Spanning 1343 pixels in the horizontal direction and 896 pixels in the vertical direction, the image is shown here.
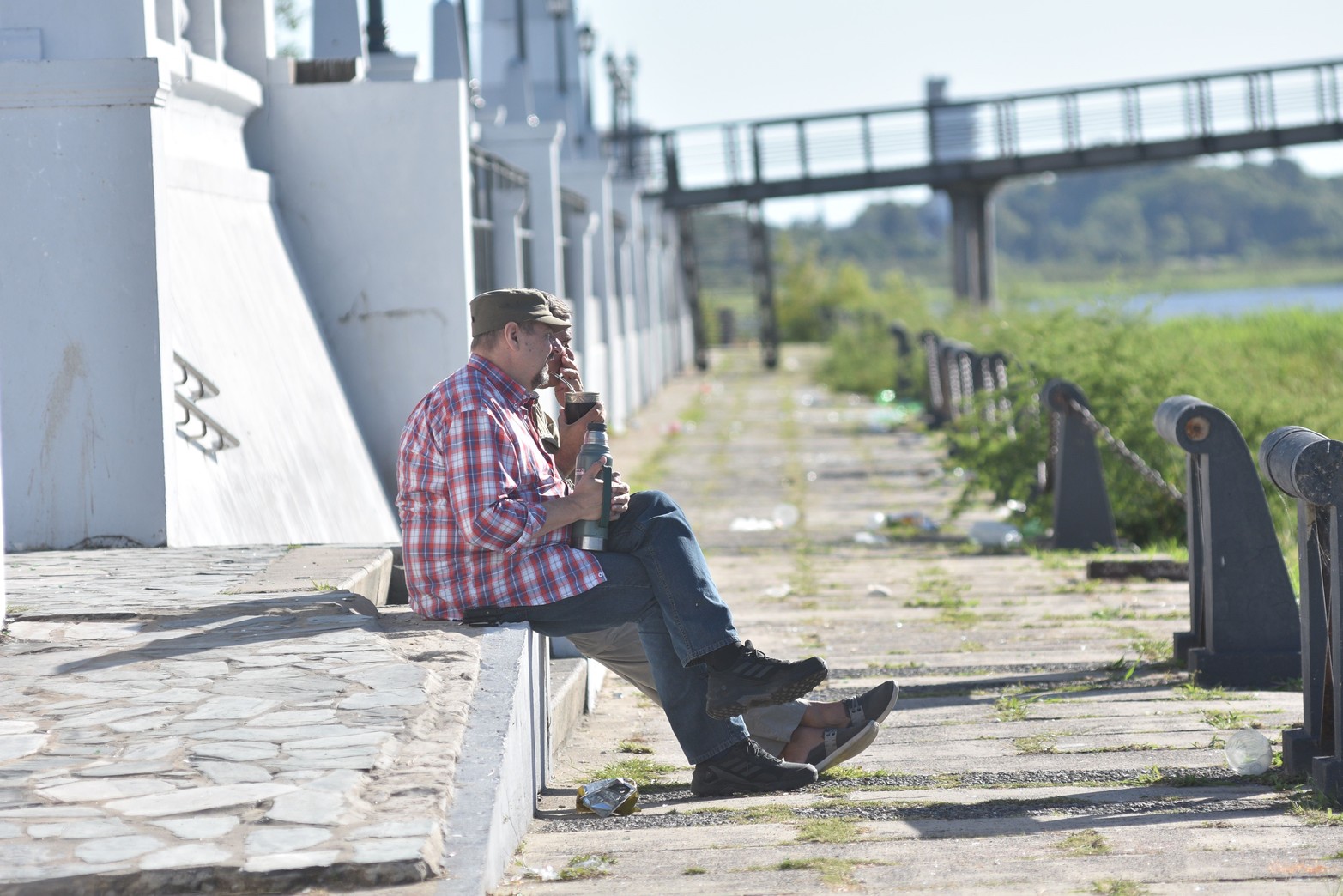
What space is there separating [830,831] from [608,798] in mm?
622

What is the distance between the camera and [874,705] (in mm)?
4445

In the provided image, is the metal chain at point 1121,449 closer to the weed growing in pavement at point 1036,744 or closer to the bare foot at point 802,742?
the weed growing in pavement at point 1036,744

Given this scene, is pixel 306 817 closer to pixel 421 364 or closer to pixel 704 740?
pixel 704 740

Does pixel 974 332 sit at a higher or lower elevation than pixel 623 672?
higher

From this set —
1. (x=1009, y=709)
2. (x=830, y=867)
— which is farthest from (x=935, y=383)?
(x=830, y=867)

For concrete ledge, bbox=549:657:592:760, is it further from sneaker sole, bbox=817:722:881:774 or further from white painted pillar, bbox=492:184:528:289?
white painted pillar, bbox=492:184:528:289

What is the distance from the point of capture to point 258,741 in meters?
3.44

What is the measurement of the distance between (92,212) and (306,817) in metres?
3.79

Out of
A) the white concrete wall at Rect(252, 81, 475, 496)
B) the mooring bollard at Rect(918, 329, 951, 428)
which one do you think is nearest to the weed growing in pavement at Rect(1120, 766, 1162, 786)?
the white concrete wall at Rect(252, 81, 475, 496)

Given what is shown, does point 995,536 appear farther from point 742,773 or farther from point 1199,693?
point 742,773

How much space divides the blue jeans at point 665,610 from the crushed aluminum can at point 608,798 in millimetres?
287

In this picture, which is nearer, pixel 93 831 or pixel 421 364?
pixel 93 831

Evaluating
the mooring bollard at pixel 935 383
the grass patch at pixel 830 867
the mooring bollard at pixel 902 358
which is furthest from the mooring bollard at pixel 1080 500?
the mooring bollard at pixel 902 358

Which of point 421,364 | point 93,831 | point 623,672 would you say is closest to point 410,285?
point 421,364
